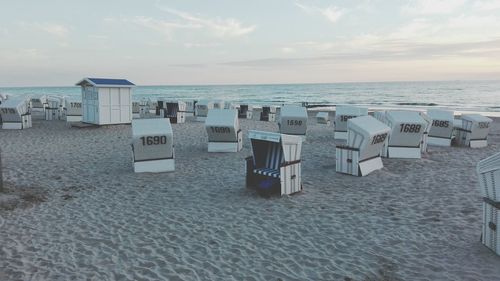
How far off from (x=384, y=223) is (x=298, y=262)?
8.92 ft

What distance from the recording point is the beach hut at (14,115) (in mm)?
22391

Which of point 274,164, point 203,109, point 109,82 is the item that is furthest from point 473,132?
point 109,82

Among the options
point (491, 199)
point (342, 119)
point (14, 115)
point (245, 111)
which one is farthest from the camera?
point (245, 111)

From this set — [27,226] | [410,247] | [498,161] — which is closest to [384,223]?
[410,247]

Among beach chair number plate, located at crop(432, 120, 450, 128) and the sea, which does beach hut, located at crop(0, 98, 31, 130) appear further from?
beach chair number plate, located at crop(432, 120, 450, 128)

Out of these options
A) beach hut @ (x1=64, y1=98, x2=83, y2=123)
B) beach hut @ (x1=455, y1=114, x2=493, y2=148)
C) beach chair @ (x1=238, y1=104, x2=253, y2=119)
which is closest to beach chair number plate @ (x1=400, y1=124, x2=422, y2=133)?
beach hut @ (x1=455, y1=114, x2=493, y2=148)

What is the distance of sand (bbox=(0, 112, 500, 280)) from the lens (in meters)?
6.02

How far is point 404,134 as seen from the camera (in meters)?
15.1

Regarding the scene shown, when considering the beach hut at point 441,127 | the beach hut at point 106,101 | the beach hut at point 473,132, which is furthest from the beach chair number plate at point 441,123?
the beach hut at point 106,101

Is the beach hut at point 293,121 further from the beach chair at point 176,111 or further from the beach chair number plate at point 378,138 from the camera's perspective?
the beach chair at point 176,111

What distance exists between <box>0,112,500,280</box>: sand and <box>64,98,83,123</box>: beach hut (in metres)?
13.7

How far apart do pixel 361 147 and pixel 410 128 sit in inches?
148

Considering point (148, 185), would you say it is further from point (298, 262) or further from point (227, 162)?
point (298, 262)

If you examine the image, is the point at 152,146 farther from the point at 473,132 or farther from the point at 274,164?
the point at 473,132
